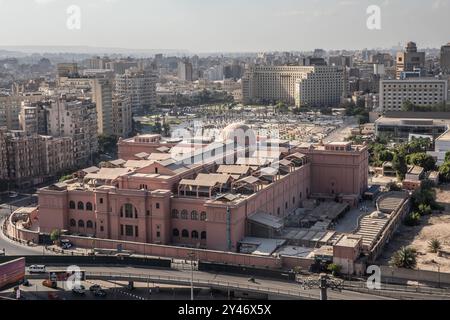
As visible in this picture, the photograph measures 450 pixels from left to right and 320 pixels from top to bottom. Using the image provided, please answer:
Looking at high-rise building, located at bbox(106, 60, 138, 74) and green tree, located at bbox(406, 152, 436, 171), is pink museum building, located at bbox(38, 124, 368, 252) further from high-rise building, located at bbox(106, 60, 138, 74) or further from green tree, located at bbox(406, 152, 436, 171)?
high-rise building, located at bbox(106, 60, 138, 74)

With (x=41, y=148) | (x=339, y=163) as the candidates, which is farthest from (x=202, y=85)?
(x=339, y=163)

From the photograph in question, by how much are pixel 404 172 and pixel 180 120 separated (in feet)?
67.1

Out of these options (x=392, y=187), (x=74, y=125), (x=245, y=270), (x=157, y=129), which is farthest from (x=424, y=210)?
(x=157, y=129)

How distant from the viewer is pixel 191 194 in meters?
12.9

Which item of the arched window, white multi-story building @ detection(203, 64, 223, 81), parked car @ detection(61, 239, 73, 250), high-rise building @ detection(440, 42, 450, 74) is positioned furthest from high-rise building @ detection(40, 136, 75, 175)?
white multi-story building @ detection(203, 64, 223, 81)

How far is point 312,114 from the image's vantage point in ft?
130

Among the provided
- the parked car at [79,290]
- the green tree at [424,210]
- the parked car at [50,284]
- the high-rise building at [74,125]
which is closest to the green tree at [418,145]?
the green tree at [424,210]

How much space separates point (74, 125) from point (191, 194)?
11198mm

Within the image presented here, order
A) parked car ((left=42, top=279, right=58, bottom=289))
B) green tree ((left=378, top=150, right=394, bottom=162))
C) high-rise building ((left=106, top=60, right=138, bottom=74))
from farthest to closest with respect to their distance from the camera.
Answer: high-rise building ((left=106, top=60, right=138, bottom=74)) < green tree ((left=378, top=150, right=394, bottom=162)) < parked car ((left=42, top=279, right=58, bottom=289))

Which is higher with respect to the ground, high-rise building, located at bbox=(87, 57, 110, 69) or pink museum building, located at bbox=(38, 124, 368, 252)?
high-rise building, located at bbox=(87, 57, 110, 69)

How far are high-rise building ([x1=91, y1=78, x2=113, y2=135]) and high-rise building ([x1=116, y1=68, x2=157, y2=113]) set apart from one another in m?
10.9

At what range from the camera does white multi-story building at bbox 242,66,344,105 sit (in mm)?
43969
